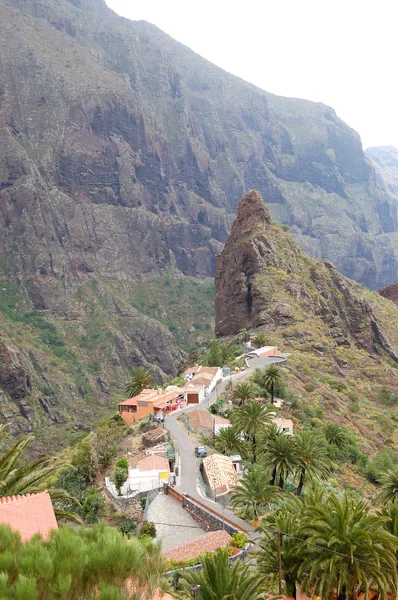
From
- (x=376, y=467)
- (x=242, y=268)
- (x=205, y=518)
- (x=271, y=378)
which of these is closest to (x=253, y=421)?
(x=205, y=518)

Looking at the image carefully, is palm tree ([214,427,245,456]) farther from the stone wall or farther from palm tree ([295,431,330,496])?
palm tree ([295,431,330,496])

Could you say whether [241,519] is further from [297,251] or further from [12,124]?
[12,124]

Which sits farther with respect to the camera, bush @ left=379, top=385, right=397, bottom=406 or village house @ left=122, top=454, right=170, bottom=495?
bush @ left=379, top=385, right=397, bottom=406

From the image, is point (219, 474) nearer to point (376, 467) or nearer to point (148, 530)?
point (148, 530)

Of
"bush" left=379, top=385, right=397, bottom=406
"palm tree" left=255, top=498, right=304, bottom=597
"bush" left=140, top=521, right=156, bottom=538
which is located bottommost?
"bush" left=379, top=385, right=397, bottom=406

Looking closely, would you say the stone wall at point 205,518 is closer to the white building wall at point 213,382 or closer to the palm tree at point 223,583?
the palm tree at point 223,583

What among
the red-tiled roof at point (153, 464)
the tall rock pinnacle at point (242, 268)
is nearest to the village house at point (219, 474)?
the red-tiled roof at point (153, 464)

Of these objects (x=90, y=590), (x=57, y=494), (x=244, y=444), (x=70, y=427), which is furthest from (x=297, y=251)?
(x=90, y=590)

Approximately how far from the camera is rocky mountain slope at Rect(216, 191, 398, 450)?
7012 centimetres

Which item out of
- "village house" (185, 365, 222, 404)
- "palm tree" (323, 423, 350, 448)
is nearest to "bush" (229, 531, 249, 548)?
"palm tree" (323, 423, 350, 448)

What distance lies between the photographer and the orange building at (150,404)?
197 feet

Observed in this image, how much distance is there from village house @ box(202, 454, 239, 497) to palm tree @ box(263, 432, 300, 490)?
11.7 feet

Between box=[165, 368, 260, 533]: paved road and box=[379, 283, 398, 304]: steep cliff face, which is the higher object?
box=[379, 283, 398, 304]: steep cliff face

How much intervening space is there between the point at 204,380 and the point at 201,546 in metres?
39.8
